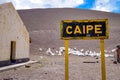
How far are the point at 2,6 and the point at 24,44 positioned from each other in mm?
7265

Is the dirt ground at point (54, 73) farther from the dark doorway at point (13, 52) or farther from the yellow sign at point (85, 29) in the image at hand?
the yellow sign at point (85, 29)

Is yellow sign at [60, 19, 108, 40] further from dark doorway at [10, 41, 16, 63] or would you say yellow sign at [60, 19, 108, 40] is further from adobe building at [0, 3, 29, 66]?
dark doorway at [10, 41, 16, 63]

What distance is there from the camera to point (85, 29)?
6199mm

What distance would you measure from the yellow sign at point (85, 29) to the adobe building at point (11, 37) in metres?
13.9

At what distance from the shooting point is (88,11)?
318 ft

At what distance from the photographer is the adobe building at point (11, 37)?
64.8ft

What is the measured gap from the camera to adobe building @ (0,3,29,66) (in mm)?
19766

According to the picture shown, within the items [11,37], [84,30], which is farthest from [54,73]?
[84,30]

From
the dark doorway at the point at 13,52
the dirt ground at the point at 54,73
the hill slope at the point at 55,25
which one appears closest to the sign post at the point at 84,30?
the dirt ground at the point at 54,73

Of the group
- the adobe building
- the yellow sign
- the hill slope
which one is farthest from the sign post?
the hill slope

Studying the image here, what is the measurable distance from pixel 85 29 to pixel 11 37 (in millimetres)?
16475

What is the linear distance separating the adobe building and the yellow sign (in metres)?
13.9

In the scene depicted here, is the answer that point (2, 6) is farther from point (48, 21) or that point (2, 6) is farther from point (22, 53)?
point (48, 21)

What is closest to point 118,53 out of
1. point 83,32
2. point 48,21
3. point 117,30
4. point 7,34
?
point 7,34
